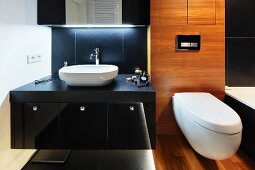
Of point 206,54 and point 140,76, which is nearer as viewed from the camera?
point 140,76

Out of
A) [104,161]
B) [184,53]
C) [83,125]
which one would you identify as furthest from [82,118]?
[184,53]

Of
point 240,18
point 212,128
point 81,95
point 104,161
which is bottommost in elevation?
point 104,161

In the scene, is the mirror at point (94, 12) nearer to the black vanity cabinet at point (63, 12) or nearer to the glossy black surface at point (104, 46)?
the black vanity cabinet at point (63, 12)

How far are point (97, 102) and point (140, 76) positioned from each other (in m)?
0.54

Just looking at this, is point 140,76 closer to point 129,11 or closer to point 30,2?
point 129,11

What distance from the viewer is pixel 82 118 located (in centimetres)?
208

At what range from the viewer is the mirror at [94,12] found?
249 cm

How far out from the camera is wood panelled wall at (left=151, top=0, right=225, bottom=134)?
2.57 metres

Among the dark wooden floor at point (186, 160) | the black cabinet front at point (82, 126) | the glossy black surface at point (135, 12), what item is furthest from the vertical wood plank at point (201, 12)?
the dark wooden floor at point (186, 160)

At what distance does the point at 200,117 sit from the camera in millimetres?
1826

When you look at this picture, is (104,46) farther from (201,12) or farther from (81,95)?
(201,12)

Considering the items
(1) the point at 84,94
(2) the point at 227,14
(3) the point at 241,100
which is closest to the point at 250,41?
(2) the point at 227,14

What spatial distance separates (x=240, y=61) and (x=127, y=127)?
160 centimetres

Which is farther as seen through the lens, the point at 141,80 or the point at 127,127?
the point at 141,80
